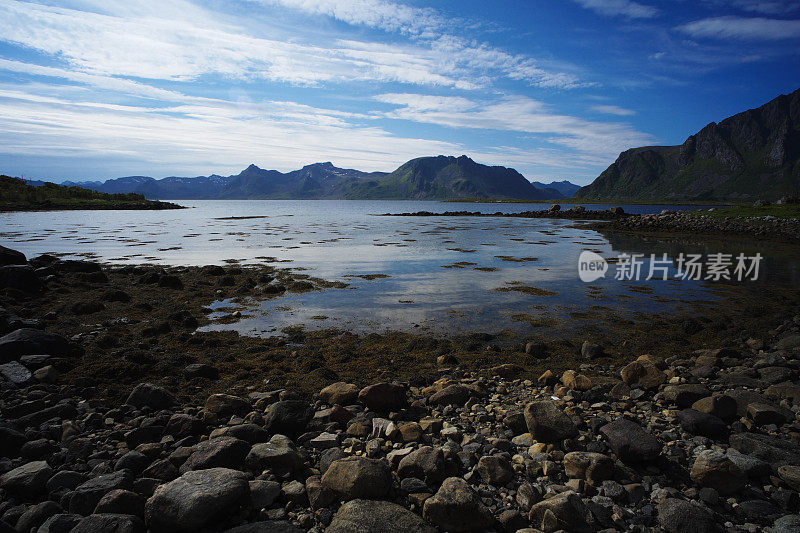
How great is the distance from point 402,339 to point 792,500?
10.8 metres

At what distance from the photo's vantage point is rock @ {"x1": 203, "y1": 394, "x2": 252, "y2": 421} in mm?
8867

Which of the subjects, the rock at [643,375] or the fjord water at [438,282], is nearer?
the rock at [643,375]

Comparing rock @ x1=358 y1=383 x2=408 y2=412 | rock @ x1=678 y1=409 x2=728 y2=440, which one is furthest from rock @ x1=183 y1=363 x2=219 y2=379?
rock @ x1=678 y1=409 x2=728 y2=440

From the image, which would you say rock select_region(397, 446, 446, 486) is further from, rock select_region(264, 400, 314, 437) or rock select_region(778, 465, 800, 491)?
rock select_region(778, 465, 800, 491)

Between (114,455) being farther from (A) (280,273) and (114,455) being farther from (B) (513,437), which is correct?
(A) (280,273)

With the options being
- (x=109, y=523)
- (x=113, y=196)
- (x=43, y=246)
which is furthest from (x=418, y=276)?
(x=113, y=196)

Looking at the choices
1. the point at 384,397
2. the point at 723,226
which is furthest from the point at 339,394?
the point at 723,226

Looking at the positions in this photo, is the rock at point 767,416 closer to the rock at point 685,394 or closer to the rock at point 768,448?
the rock at point 768,448

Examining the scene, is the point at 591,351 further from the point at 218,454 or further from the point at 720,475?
the point at 218,454

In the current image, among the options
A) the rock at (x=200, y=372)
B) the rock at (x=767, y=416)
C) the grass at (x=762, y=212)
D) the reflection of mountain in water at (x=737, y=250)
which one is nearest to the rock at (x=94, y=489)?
the rock at (x=200, y=372)

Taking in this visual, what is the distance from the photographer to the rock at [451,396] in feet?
31.4

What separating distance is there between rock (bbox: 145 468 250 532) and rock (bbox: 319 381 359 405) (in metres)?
3.55

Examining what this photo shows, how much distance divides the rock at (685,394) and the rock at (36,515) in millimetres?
12224

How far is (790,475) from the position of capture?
6.29m
